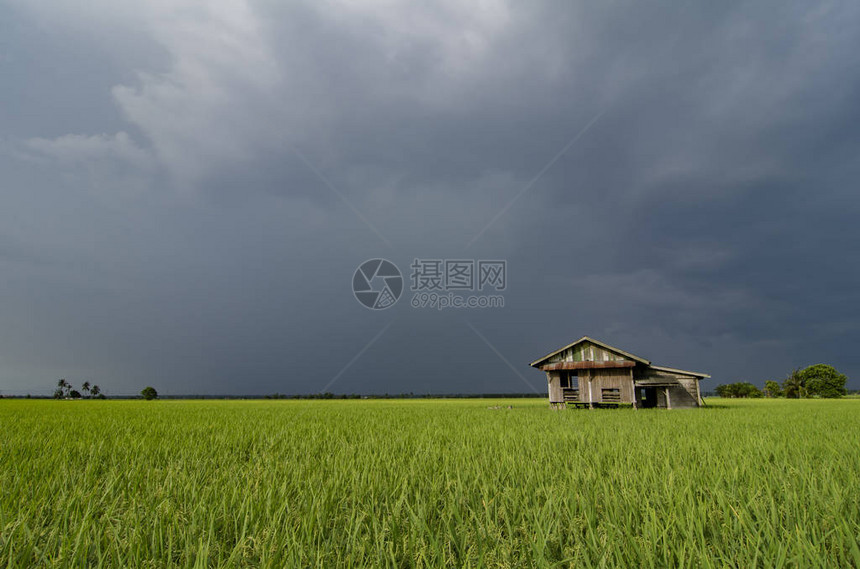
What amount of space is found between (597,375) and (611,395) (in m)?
1.38

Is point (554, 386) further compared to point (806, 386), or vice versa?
point (806, 386)

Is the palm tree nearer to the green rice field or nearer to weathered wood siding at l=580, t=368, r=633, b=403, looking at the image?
weathered wood siding at l=580, t=368, r=633, b=403

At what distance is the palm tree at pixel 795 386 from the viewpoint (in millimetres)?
78312

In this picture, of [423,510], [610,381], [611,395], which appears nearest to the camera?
[423,510]

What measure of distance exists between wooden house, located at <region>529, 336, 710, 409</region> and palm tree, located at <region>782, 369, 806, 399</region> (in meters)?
78.4

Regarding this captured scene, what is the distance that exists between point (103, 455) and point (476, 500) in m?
5.53

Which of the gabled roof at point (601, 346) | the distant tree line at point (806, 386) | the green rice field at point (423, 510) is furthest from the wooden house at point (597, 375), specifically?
the distant tree line at point (806, 386)

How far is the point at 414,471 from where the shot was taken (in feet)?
13.6

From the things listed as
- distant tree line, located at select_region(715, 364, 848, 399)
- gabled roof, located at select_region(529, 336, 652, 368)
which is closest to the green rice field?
gabled roof, located at select_region(529, 336, 652, 368)

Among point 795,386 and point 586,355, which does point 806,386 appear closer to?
point 795,386

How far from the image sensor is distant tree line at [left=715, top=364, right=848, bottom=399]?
74.8m

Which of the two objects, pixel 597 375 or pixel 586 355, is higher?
pixel 586 355

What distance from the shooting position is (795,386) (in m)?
79.7

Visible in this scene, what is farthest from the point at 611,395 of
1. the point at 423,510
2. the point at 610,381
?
the point at 423,510
